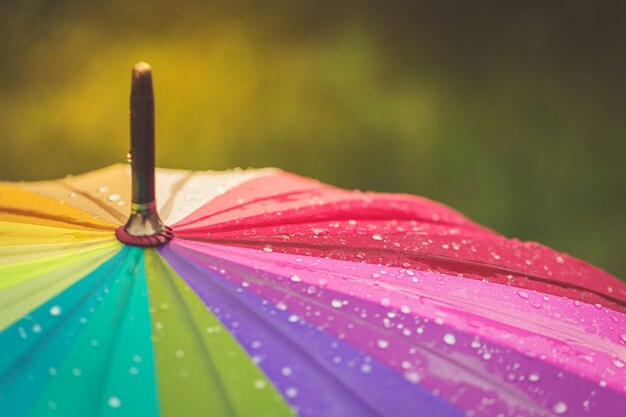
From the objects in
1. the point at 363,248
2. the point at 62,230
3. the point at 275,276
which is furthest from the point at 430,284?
the point at 62,230

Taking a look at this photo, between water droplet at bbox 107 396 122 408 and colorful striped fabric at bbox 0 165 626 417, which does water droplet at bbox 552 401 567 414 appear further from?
water droplet at bbox 107 396 122 408

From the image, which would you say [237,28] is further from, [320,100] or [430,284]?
[430,284]

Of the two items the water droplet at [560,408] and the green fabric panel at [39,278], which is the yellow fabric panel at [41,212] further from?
the water droplet at [560,408]

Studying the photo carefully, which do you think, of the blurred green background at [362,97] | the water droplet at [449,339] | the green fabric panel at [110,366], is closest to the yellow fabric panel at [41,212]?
the green fabric panel at [110,366]

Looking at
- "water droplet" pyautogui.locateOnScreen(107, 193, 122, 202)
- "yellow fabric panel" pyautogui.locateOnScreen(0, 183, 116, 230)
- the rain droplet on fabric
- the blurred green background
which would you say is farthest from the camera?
the blurred green background

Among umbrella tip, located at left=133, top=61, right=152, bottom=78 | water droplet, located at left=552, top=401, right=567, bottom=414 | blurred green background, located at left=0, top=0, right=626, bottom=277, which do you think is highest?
blurred green background, located at left=0, top=0, right=626, bottom=277

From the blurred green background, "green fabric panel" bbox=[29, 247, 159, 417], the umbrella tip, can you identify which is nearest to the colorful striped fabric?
"green fabric panel" bbox=[29, 247, 159, 417]

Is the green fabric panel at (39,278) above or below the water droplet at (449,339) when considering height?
above

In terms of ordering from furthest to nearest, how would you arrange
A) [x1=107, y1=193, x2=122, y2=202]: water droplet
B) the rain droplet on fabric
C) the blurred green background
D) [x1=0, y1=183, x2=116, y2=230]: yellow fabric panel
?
the blurred green background → [x1=107, y1=193, x2=122, y2=202]: water droplet → [x1=0, y1=183, x2=116, y2=230]: yellow fabric panel → the rain droplet on fabric
